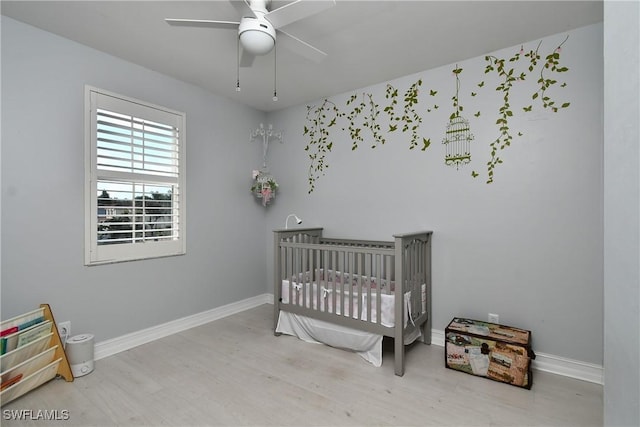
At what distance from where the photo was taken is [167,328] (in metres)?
2.97

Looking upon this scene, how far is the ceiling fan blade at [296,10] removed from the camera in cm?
156

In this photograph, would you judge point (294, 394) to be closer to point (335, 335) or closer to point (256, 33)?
point (335, 335)

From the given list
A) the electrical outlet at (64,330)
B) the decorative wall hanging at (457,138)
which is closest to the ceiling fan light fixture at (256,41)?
the decorative wall hanging at (457,138)

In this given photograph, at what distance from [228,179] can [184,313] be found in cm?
145

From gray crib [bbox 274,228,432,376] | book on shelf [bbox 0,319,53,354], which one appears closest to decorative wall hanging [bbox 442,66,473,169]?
gray crib [bbox 274,228,432,376]

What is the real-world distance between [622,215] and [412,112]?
2.59 meters

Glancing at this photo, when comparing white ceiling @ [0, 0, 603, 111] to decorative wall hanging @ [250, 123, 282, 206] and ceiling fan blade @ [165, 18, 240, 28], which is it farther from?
decorative wall hanging @ [250, 123, 282, 206]

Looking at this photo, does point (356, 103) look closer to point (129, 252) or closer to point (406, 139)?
point (406, 139)

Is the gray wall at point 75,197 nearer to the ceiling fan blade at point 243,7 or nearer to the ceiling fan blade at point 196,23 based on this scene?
the ceiling fan blade at point 196,23

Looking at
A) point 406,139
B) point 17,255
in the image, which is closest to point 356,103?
point 406,139

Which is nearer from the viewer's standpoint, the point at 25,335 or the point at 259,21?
the point at 259,21

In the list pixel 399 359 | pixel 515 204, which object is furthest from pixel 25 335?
pixel 515 204

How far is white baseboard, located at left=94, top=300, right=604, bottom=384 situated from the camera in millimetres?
2191

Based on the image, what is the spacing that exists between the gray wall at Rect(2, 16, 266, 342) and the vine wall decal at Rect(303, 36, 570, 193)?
105 cm
